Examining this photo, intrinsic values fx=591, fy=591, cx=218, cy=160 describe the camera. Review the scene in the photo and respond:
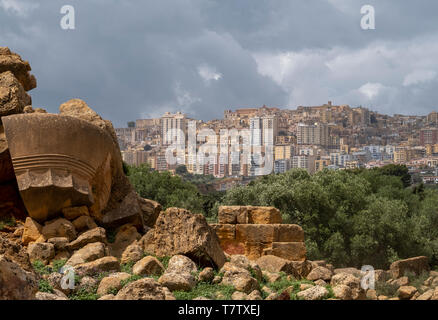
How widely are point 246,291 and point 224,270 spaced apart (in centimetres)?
105

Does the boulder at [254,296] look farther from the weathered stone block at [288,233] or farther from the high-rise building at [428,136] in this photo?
the high-rise building at [428,136]

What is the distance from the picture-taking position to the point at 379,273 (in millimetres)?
18406

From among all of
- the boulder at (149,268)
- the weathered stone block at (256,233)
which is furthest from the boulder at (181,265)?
the weathered stone block at (256,233)

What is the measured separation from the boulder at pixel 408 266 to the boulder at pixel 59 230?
12.3 meters

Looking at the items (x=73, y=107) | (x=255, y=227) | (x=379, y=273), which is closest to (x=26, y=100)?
(x=73, y=107)

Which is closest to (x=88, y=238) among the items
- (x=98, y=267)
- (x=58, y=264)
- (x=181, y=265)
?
(x=58, y=264)

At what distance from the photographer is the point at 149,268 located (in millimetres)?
9695

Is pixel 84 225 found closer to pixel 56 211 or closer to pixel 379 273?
pixel 56 211

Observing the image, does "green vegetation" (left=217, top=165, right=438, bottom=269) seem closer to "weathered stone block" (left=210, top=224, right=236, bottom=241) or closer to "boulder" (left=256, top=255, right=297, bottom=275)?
"weathered stone block" (left=210, top=224, right=236, bottom=241)

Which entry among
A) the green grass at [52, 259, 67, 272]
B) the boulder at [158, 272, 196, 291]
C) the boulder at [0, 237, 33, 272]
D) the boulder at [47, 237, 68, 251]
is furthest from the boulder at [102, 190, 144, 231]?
the boulder at [0, 237, 33, 272]

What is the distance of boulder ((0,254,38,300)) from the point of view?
19.3 feet

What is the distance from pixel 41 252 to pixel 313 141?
376ft

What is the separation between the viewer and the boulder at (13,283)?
5.88 meters

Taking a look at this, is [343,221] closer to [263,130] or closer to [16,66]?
[16,66]
